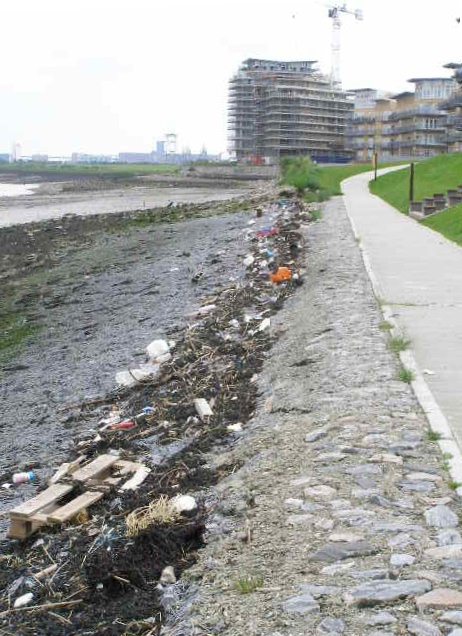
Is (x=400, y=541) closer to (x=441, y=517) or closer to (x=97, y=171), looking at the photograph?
(x=441, y=517)

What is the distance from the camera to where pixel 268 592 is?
4.29 meters

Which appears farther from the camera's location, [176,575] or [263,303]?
[263,303]

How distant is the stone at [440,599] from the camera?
393 cm

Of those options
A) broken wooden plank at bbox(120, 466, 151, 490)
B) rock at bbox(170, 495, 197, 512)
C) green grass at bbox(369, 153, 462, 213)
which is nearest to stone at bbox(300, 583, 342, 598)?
rock at bbox(170, 495, 197, 512)

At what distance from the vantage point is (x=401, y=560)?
14.5 ft

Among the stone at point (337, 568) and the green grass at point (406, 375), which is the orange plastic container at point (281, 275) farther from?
the stone at point (337, 568)

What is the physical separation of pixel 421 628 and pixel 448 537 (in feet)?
3.03

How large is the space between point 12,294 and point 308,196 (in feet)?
63.2

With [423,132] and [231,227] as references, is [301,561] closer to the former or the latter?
[231,227]

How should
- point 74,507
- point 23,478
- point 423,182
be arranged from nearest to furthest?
point 74,507 < point 23,478 < point 423,182

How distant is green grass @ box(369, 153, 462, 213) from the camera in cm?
3213

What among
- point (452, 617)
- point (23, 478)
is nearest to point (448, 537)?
point (452, 617)

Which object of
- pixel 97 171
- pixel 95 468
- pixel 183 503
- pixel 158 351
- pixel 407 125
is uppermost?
pixel 407 125

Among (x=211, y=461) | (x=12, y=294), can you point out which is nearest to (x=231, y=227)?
(x=12, y=294)
